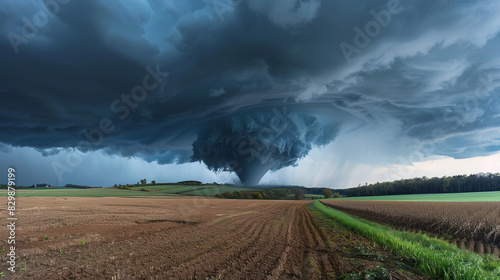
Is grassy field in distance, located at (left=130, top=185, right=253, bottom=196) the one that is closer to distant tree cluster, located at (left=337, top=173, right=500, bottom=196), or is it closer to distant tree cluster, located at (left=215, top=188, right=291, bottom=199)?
distant tree cluster, located at (left=215, top=188, right=291, bottom=199)

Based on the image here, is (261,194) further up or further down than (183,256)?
further down

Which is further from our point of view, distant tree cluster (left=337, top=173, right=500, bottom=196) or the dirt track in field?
Result: distant tree cluster (left=337, top=173, right=500, bottom=196)

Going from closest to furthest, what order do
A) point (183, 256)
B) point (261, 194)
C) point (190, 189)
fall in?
point (183, 256) < point (190, 189) < point (261, 194)

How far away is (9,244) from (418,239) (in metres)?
22.9

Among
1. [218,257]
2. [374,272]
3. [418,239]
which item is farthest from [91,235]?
[418,239]

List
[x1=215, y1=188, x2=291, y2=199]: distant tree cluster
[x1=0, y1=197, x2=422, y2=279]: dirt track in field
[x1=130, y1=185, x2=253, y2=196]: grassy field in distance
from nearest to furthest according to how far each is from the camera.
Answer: [x1=0, y1=197, x2=422, y2=279]: dirt track in field, [x1=130, y1=185, x2=253, y2=196]: grassy field in distance, [x1=215, y1=188, x2=291, y2=199]: distant tree cluster

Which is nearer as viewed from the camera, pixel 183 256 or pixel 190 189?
pixel 183 256

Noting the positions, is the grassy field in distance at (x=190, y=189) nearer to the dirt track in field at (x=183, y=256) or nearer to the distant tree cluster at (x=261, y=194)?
the distant tree cluster at (x=261, y=194)

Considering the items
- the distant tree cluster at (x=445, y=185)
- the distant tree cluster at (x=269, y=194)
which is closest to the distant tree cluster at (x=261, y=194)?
the distant tree cluster at (x=269, y=194)

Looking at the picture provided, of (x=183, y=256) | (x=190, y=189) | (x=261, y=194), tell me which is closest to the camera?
(x=183, y=256)

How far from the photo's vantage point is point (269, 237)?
13758 mm

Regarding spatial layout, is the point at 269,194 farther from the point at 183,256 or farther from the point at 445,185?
the point at 183,256

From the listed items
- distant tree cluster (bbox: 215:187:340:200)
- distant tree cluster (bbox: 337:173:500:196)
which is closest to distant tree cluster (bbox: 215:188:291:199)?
distant tree cluster (bbox: 215:187:340:200)

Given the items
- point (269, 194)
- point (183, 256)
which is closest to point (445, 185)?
point (269, 194)
